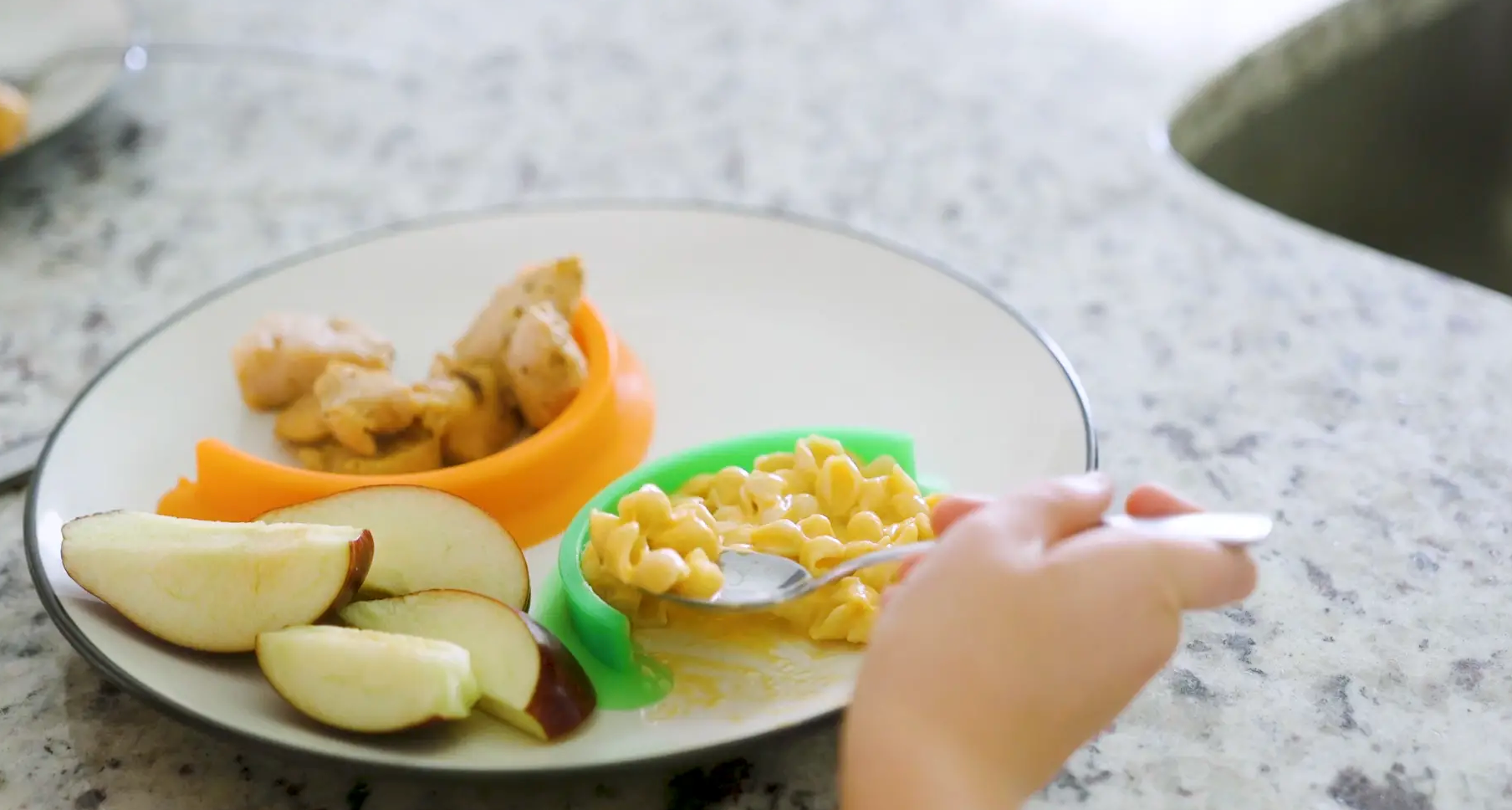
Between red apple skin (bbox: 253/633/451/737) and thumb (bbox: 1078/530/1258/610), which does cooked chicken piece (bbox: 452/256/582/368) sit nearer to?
red apple skin (bbox: 253/633/451/737)

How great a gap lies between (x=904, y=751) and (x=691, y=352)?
25.5 inches

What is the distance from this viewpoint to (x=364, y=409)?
1018 millimetres

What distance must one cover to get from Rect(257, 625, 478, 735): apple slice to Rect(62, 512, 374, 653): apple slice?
0.08ft

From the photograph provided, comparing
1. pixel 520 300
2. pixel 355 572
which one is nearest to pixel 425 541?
pixel 355 572

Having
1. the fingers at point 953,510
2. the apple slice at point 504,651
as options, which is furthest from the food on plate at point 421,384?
the fingers at point 953,510

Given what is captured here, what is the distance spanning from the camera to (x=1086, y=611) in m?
0.59

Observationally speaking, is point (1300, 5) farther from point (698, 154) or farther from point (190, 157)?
point (190, 157)

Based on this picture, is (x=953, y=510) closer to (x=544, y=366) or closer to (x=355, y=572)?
(x=355, y=572)

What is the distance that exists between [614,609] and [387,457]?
312 millimetres

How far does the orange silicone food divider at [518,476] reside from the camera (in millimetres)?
958

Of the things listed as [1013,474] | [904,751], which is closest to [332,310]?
[1013,474]

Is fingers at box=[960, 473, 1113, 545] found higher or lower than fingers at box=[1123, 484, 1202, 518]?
higher

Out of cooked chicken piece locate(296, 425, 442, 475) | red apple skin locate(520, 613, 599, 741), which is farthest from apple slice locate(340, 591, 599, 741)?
cooked chicken piece locate(296, 425, 442, 475)

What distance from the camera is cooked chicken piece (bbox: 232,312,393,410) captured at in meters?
1.08
